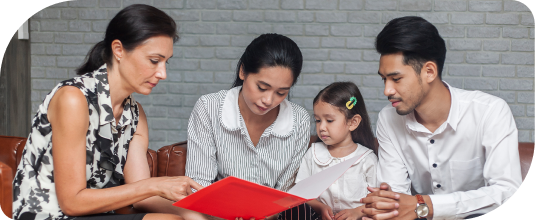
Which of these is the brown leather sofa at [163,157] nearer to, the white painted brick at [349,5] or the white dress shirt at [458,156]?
the white dress shirt at [458,156]

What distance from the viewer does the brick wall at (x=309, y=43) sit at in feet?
10.5

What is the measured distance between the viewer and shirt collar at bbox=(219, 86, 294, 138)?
208cm

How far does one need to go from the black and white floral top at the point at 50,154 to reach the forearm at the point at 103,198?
0.08m

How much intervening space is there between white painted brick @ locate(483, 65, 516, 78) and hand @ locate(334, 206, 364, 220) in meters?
2.02

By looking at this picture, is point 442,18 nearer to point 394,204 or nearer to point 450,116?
point 450,116

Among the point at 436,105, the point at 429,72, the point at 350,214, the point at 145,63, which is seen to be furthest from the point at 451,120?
the point at 145,63

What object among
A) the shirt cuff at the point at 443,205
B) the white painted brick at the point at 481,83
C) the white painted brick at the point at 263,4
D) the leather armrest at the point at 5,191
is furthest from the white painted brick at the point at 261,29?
the leather armrest at the point at 5,191

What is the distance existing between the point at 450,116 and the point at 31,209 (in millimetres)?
1776

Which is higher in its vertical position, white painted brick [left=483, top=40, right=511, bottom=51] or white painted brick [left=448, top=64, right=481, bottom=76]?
white painted brick [left=483, top=40, right=511, bottom=51]

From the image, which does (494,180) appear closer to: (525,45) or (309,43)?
(309,43)

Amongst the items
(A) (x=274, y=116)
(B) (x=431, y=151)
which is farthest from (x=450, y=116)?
(A) (x=274, y=116)

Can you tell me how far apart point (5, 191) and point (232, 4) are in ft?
7.75

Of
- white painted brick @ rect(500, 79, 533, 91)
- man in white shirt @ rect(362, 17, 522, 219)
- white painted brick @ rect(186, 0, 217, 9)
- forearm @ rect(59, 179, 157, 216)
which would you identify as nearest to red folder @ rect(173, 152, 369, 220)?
forearm @ rect(59, 179, 157, 216)

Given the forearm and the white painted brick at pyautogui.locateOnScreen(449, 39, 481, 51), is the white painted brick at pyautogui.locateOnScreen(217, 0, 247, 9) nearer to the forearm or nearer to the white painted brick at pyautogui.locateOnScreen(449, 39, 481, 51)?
the white painted brick at pyautogui.locateOnScreen(449, 39, 481, 51)
